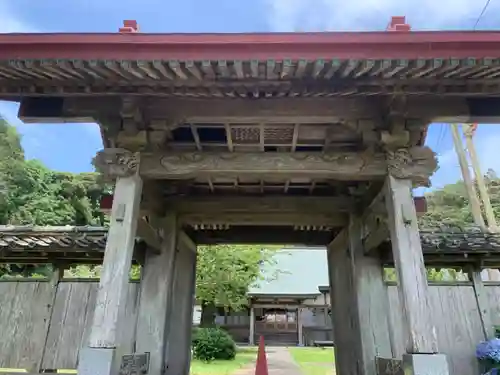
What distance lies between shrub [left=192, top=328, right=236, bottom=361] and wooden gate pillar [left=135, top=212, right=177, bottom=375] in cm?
816

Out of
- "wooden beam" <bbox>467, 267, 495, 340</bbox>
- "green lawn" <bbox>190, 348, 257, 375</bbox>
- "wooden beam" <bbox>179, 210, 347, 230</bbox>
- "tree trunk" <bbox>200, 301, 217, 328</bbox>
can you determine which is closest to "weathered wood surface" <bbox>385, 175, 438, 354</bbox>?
"wooden beam" <bbox>179, 210, 347, 230</bbox>

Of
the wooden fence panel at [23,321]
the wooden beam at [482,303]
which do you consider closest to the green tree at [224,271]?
the wooden fence panel at [23,321]

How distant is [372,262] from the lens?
5922mm

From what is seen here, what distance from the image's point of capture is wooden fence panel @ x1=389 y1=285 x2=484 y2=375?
6961 millimetres

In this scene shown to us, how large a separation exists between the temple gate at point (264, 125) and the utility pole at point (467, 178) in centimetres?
1237

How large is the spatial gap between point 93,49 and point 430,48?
9.24ft

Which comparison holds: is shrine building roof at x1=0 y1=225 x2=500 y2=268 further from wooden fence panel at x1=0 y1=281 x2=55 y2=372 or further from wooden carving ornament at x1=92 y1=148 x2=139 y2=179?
wooden carving ornament at x1=92 y1=148 x2=139 y2=179

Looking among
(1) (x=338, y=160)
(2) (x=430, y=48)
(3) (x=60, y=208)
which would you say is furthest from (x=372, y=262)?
(3) (x=60, y=208)

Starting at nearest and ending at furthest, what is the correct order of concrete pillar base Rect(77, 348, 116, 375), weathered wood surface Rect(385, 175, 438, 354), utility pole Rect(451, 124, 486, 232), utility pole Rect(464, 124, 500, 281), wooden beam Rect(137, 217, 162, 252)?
concrete pillar base Rect(77, 348, 116, 375), weathered wood surface Rect(385, 175, 438, 354), wooden beam Rect(137, 217, 162, 252), utility pole Rect(451, 124, 486, 232), utility pole Rect(464, 124, 500, 281)

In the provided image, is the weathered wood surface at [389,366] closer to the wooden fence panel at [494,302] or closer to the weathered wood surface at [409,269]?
the weathered wood surface at [409,269]

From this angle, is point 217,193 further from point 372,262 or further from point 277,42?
point 277,42

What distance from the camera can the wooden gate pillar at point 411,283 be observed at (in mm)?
3492

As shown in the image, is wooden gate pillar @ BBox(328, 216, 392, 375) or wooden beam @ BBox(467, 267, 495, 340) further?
wooden beam @ BBox(467, 267, 495, 340)

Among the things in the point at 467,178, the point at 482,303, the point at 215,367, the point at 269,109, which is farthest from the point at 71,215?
the point at 269,109
